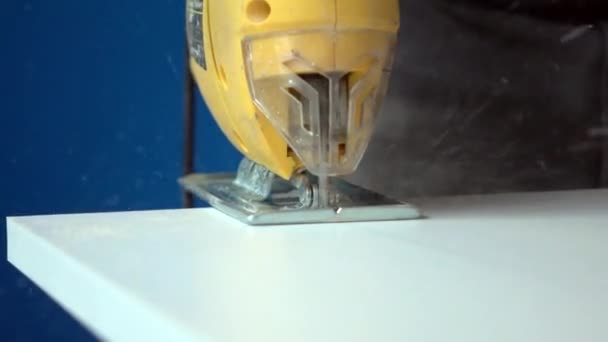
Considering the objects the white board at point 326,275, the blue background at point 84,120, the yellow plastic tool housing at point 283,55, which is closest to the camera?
the white board at point 326,275

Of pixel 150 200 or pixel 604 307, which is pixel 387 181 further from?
pixel 604 307

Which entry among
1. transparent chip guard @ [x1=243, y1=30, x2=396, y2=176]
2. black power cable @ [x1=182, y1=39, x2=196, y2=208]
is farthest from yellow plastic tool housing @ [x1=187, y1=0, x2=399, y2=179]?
black power cable @ [x1=182, y1=39, x2=196, y2=208]

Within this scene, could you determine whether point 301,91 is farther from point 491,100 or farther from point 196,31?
point 491,100

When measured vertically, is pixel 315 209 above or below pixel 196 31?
below

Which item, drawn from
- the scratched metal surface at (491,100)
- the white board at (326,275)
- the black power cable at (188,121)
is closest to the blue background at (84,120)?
the black power cable at (188,121)

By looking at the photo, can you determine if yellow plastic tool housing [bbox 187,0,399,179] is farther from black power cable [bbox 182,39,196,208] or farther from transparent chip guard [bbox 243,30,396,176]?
black power cable [bbox 182,39,196,208]

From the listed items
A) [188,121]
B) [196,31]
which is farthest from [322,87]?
[188,121]

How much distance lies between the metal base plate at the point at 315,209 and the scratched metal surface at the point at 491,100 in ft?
0.77

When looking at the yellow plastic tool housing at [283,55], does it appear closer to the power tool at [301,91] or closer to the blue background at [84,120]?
the power tool at [301,91]

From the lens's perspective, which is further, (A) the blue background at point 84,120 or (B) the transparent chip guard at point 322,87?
(A) the blue background at point 84,120

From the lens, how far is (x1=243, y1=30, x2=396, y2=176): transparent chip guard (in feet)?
2.03

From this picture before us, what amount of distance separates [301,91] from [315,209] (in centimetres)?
8

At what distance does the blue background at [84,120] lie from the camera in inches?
36.8

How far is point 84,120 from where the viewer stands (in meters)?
0.96
